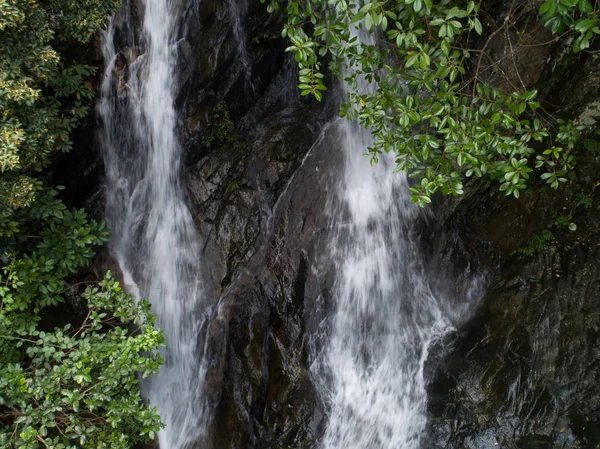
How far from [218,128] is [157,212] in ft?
4.72

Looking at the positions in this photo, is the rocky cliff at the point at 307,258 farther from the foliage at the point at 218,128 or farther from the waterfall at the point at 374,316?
the waterfall at the point at 374,316

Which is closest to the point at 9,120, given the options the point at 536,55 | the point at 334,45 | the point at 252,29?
the point at 334,45

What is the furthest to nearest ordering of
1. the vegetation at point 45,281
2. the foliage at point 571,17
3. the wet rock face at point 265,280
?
the wet rock face at point 265,280
the vegetation at point 45,281
the foliage at point 571,17

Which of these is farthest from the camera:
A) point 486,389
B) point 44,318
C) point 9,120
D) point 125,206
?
point 125,206

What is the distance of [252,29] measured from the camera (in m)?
6.11

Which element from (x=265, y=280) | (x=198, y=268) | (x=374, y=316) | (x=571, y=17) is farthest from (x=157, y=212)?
(x=571, y=17)

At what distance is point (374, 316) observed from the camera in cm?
631

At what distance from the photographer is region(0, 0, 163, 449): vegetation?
398cm

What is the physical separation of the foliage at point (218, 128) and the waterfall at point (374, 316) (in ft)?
5.37

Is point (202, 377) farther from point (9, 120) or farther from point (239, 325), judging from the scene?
point (9, 120)

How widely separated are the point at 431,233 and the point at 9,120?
17.0 feet

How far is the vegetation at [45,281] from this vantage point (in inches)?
157

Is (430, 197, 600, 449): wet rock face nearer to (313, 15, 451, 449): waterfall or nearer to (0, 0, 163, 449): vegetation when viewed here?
(313, 15, 451, 449): waterfall

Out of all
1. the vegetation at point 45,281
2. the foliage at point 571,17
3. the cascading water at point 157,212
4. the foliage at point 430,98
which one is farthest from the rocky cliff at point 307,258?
the foliage at point 571,17
